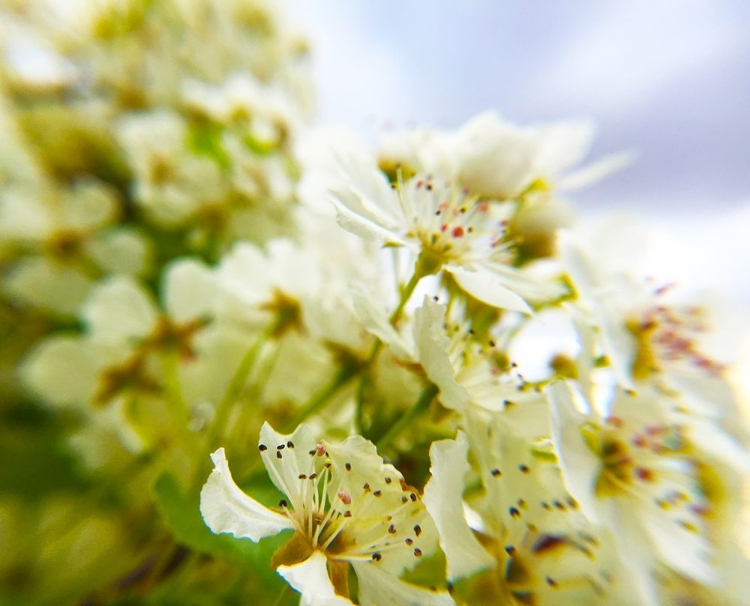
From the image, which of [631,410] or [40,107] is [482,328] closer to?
[631,410]

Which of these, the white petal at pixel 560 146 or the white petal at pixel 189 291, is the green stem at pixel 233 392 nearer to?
the white petal at pixel 189 291

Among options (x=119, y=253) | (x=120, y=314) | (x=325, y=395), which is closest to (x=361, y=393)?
(x=325, y=395)

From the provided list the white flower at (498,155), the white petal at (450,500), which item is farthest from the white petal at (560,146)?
the white petal at (450,500)

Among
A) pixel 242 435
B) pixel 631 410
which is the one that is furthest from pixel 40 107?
pixel 631 410

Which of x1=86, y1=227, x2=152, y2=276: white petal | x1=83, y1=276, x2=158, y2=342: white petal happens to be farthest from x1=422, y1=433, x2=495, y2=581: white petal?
x1=86, y1=227, x2=152, y2=276: white petal

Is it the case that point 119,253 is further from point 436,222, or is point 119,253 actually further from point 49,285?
point 436,222
